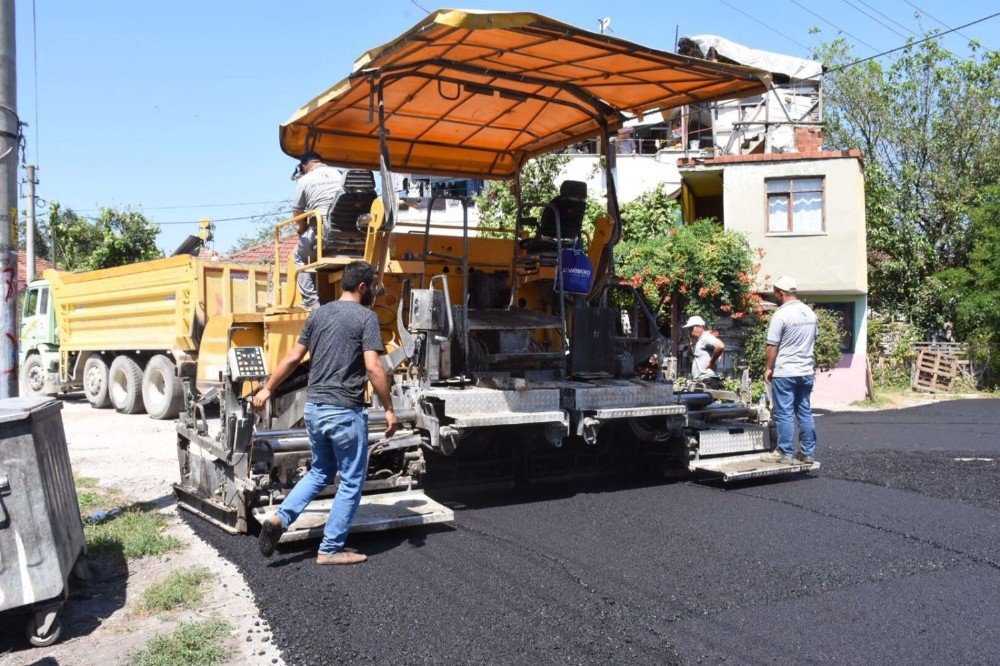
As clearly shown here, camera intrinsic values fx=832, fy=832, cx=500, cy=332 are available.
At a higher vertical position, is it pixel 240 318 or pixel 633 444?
pixel 240 318

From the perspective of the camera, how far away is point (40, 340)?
15.4 m

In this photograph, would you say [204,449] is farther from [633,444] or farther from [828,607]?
[828,607]

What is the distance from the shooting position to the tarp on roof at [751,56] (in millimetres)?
A: 18422

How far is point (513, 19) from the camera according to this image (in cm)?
463

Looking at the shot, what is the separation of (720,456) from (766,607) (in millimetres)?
2696

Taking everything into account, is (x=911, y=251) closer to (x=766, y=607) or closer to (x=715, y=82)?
(x=715, y=82)

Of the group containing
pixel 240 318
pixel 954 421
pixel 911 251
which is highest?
pixel 911 251

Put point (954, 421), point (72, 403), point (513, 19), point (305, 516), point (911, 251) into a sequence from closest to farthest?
1. point (513, 19)
2. point (305, 516)
3. point (954, 421)
4. point (72, 403)
5. point (911, 251)

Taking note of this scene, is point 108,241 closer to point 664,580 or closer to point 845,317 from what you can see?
point 845,317

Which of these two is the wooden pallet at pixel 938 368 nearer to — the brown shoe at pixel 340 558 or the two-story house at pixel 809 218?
the two-story house at pixel 809 218

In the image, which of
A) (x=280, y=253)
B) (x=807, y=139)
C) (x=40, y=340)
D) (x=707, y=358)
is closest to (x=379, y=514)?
(x=707, y=358)

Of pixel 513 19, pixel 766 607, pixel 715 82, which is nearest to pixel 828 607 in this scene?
pixel 766 607

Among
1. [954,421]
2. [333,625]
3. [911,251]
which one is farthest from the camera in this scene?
[911,251]

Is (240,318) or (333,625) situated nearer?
(333,625)
